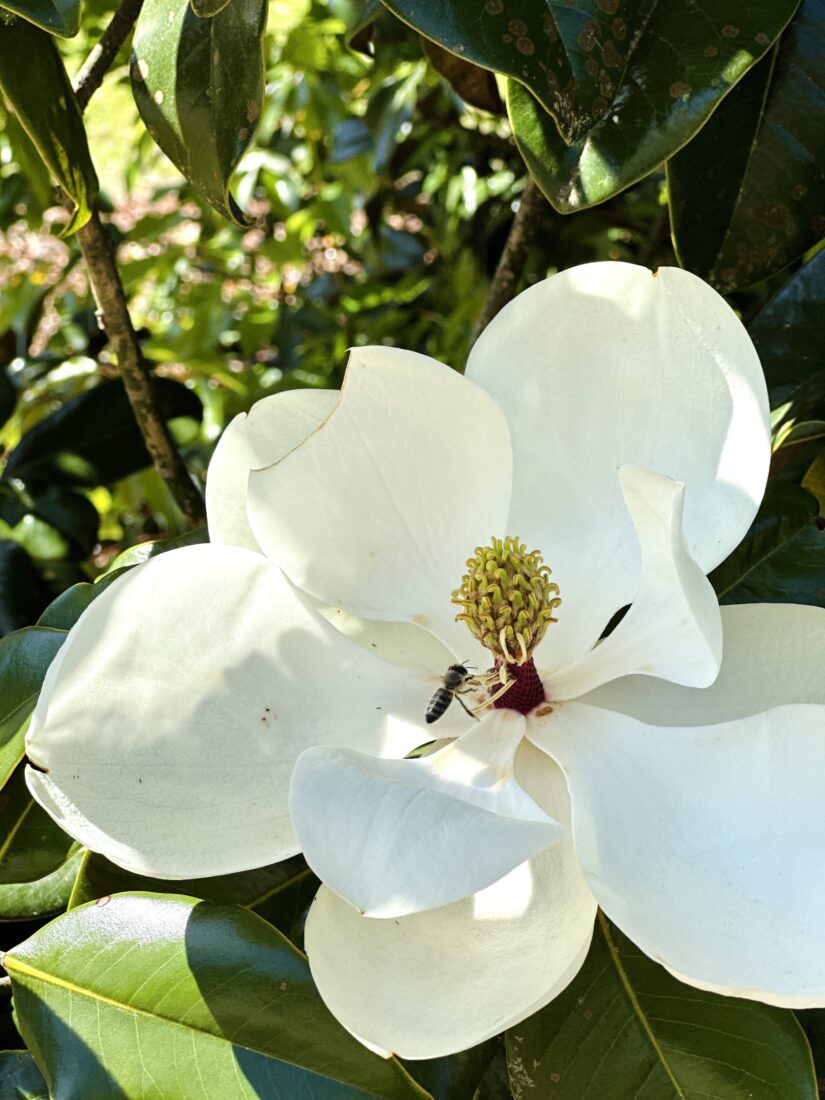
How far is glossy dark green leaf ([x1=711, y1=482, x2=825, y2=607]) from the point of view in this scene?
721 millimetres

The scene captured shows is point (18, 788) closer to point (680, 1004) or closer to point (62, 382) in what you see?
point (680, 1004)

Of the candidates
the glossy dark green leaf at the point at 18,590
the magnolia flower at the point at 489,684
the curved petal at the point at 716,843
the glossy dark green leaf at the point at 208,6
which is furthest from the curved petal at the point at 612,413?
the glossy dark green leaf at the point at 18,590

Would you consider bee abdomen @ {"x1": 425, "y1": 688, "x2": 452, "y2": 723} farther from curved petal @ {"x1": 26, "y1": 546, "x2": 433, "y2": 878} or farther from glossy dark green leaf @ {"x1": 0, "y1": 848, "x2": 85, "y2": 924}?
glossy dark green leaf @ {"x1": 0, "y1": 848, "x2": 85, "y2": 924}

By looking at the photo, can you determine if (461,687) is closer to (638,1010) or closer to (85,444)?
(638,1010)

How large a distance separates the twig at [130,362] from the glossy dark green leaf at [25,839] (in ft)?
1.11

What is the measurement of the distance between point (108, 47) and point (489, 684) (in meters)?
0.52

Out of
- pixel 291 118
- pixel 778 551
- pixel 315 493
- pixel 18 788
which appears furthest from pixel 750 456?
pixel 291 118

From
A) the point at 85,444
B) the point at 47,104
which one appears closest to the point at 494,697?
the point at 47,104

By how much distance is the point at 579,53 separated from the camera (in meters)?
0.61

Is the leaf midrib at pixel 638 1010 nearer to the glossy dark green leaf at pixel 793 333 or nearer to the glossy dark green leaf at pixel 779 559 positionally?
the glossy dark green leaf at pixel 779 559

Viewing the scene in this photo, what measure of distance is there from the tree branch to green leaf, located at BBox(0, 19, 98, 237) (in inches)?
2.7

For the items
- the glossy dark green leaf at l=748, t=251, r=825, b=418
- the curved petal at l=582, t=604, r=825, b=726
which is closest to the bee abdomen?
the curved petal at l=582, t=604, r=825, b=726

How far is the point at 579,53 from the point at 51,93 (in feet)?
1.13

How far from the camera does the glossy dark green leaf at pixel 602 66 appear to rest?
23.6 inches
